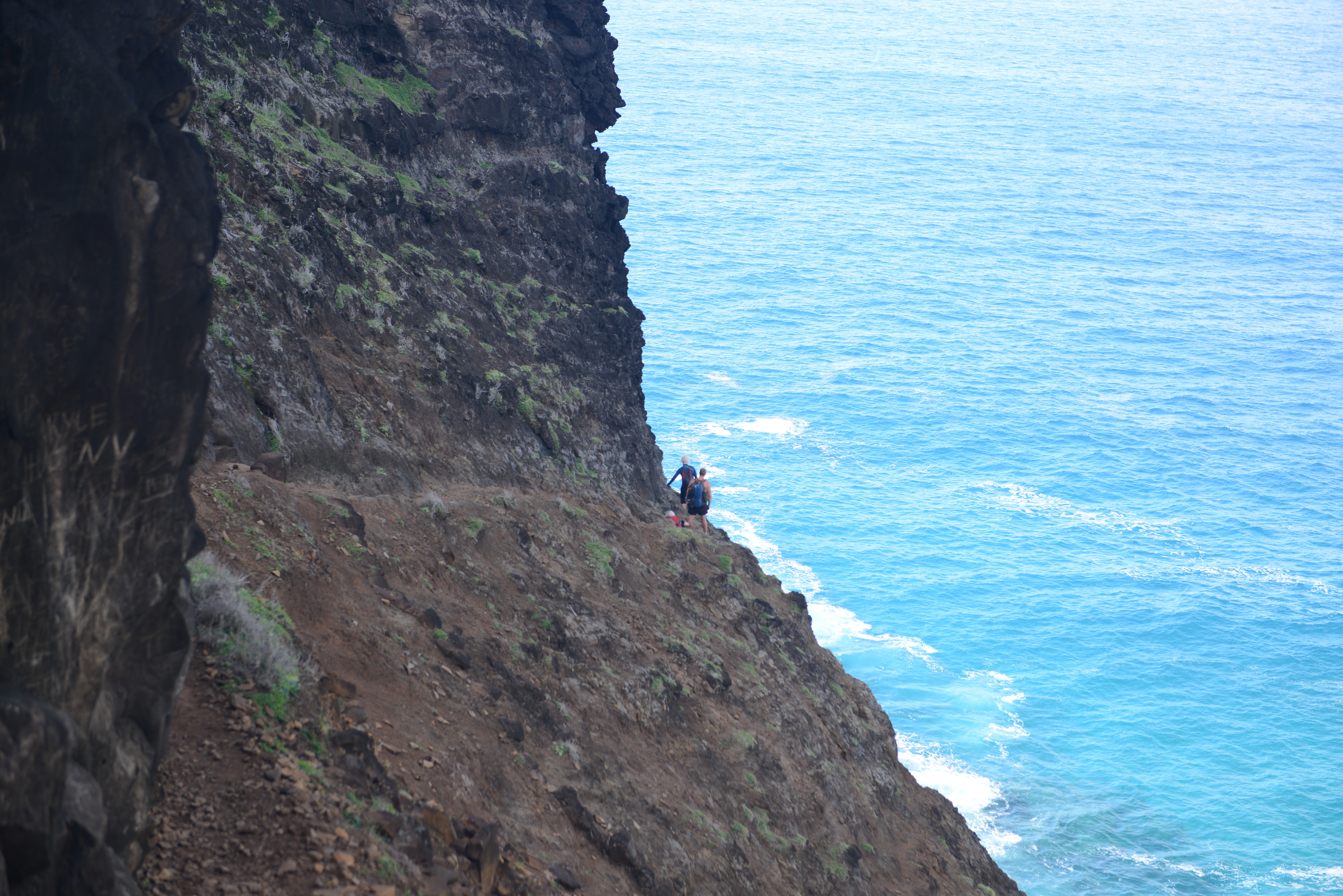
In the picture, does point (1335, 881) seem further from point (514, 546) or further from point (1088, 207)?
point (1088, 207)

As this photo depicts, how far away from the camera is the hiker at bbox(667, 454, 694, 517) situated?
1190 inches

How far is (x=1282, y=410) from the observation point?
8338 centimetres

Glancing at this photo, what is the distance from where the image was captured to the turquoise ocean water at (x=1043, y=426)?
46281 mm

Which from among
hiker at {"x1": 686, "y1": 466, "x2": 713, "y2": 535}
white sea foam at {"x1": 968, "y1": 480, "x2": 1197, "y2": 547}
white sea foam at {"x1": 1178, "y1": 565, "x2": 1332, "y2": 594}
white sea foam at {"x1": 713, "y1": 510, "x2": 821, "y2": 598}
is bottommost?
hiker at {"x1": 686, "y1": 466, "x2": 713, "y2": 535}

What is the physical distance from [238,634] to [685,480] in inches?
817

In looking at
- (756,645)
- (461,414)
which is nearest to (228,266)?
(461,414)

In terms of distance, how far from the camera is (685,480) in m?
30.7

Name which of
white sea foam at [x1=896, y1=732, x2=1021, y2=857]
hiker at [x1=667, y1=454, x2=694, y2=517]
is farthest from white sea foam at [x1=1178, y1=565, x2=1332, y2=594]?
hiker at [x1=667, y1=454, x2=694, y2=517]

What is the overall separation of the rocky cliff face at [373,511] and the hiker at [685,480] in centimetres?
79

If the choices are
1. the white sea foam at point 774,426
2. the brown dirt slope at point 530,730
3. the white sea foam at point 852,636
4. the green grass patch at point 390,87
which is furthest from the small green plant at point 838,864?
the white sea foam at point 774,426

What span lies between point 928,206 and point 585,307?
4059 inches

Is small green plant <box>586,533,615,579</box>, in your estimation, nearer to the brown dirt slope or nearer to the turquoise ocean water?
the brown dirt slope

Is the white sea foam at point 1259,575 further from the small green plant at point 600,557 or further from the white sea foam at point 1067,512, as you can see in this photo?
the small green plant at point 600,557

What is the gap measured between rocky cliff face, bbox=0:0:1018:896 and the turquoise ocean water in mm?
23252
